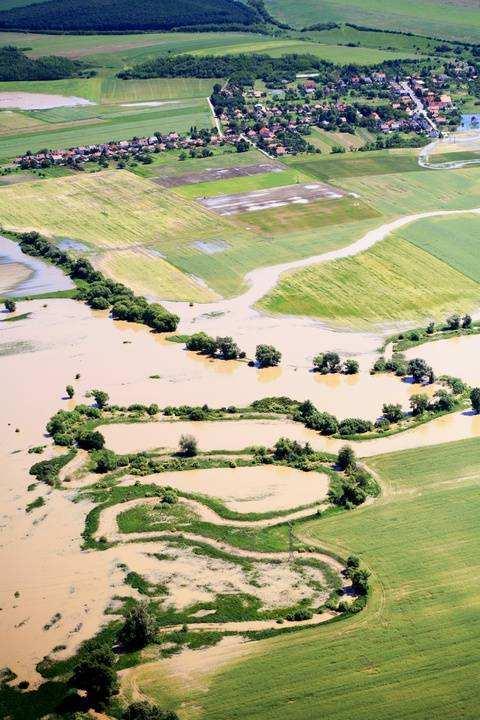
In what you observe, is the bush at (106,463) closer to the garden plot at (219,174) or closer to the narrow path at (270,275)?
the narrow path at (270,275)

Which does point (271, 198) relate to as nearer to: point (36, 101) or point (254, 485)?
point (254, 485)

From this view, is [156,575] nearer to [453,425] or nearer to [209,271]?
[453,425]

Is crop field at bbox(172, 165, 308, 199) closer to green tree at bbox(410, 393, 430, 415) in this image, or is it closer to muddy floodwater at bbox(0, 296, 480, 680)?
muddy floodwater at bbox(0, 296, 480, 680)

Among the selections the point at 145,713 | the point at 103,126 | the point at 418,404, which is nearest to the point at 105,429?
the point at 418,404

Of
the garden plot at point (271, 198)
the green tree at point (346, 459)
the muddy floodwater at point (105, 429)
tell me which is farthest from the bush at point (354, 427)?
the garden plot at point (271, 198)

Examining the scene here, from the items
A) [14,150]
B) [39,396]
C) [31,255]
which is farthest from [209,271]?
[14,150]

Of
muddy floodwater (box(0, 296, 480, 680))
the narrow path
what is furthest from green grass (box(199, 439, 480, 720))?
the narrow path
